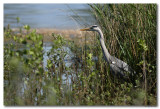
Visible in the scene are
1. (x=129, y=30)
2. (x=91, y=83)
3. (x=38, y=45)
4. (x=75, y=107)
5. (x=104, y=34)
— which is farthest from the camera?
(x=104, y=34)

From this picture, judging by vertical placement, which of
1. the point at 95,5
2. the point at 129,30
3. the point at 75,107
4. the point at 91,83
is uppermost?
the point at 95,5

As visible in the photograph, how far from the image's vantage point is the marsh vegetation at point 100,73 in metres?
4.38

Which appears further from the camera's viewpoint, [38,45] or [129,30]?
[129,30]

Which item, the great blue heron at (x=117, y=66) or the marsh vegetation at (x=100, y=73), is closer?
the marsh vegetation at (x=100, y=73)

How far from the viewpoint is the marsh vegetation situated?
438 centimetres

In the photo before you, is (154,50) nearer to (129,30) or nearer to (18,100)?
(129,30)

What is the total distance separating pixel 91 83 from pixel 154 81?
1.10 meters

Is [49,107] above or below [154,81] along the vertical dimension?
below

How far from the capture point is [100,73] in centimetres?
540

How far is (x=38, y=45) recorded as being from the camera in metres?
3.97

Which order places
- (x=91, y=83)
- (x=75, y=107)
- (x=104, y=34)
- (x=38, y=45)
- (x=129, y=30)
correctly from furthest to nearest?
(x=104, y=34) < (x=129, y=30) < (x=91, y=83) < (x=75, y=107) < (x=38, y=45)

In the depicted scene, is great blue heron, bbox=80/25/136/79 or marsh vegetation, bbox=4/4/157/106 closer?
marsh vegetation, bbox=4/4/157/106

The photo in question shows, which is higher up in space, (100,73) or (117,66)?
(117,66)

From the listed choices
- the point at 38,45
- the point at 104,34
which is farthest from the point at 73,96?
the point at 104,34
